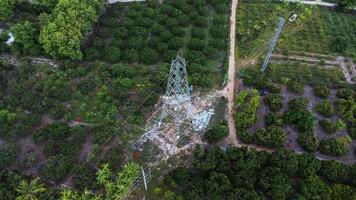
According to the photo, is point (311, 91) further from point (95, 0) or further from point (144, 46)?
point (95, 0)

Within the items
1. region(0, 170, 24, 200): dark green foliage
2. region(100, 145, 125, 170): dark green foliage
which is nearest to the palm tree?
region(0, 170, 24, 200): dark green foliage

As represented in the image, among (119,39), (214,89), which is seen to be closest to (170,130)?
(214,89)

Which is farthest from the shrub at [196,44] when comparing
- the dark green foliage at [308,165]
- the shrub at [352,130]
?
the shrub at [352,130]

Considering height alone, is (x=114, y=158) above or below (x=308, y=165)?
below

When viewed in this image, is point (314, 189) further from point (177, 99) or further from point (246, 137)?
point (177, 99)

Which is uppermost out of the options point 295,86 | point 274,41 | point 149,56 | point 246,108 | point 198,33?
point 198,33

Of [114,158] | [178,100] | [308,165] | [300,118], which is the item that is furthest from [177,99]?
[308,165]

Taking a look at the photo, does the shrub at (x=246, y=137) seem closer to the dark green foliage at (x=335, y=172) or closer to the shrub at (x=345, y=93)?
the dark green foliage at (x=335, y=172)
